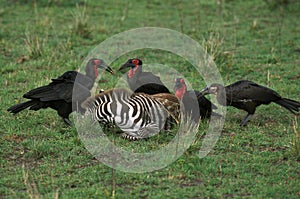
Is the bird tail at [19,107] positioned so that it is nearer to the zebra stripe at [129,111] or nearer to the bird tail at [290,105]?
the zebra stripe at [129,111]

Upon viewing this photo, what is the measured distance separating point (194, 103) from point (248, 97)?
688mm

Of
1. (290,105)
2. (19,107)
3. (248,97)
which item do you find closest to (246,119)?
(248,97)

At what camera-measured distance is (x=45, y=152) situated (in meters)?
6.30

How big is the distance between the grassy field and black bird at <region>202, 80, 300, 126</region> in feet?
0.71

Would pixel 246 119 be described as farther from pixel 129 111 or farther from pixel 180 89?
pixel 129 111

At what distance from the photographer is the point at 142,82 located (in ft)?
27.0

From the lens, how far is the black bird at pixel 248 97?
7320 mm

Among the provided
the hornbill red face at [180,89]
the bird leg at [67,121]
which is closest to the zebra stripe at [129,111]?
the bird leg at [67,121]

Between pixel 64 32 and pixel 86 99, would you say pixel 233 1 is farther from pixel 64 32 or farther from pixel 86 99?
pixel 86 99

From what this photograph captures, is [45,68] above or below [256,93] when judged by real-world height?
below

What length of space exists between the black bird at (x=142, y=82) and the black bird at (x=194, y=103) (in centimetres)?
60

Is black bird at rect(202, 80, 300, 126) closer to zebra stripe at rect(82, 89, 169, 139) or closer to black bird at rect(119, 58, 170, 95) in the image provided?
zebra stripe at rect(82, 89, 169, 139)

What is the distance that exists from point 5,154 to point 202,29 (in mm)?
6745

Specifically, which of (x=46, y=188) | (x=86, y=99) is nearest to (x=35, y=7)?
(x=86, y=99)
